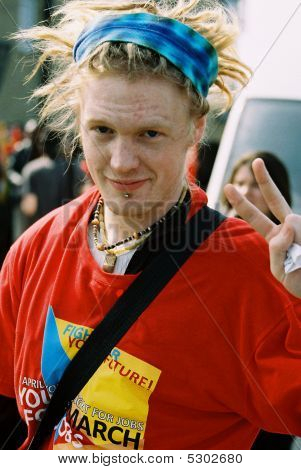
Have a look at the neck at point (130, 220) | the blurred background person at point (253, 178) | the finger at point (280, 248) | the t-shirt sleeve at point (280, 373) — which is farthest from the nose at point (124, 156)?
the blurred background person at point (253, 178)

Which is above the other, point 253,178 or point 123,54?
point 123,54

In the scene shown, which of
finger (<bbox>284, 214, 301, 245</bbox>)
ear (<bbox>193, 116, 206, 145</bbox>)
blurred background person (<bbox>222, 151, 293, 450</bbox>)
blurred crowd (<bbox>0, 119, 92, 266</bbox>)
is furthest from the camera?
blurred crowd (<bbox>0, 119, 92, 266</bbox>)

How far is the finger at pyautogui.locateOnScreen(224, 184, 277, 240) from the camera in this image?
5.40 feet

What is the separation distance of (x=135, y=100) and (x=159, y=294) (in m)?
0.48

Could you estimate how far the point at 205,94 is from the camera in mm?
1821

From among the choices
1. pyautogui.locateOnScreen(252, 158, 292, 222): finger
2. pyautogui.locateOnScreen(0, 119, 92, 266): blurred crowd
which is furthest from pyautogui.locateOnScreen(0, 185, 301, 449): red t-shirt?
pyautogui.locateOnScreen(0, 119, 92, 266): blurred crowd

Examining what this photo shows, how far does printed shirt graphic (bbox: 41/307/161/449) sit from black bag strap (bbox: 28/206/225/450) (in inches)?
0.9

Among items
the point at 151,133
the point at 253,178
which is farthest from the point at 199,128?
the point at 253,178

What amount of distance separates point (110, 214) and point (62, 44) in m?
0.50

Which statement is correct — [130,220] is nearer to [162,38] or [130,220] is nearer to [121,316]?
[121,316]

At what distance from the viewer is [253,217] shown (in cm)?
166

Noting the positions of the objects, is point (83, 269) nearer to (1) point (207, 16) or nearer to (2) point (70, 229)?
(2) point (70, 229)

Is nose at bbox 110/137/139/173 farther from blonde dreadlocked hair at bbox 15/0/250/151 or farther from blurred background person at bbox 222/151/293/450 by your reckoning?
blurred background person at bbox 222/151/293/450

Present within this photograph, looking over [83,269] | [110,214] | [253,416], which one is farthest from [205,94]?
[253,416]
